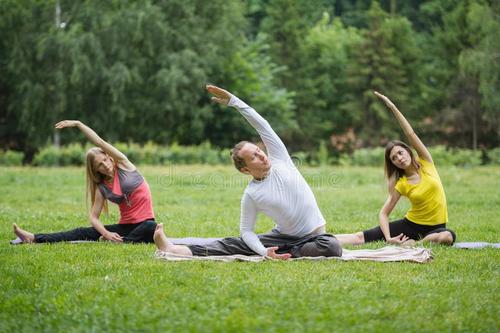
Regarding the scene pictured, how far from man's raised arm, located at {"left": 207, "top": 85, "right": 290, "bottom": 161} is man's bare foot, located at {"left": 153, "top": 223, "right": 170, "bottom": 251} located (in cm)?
133

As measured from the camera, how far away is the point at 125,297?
561 cm

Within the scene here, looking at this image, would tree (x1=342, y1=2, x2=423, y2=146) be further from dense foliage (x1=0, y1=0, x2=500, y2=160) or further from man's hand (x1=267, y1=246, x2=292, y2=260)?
man's hand (x1=267, y1=246, x2=292, y2=260)

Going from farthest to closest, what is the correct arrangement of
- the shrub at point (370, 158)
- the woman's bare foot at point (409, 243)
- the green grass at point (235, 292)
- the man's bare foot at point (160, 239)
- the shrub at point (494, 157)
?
the shrub at point (494, 157), the shrub at point (370, 158), the woman's bare foot at point (409, 243), the man's bare foot at point (160, 239), the green grass at point (235, 292)

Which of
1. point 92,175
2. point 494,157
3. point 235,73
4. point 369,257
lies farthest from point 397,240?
point 235,73

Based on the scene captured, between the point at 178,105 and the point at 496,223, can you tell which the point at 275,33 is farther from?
the point at 496,223

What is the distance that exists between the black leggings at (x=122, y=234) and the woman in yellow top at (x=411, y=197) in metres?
2.28

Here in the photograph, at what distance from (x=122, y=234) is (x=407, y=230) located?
136 inches

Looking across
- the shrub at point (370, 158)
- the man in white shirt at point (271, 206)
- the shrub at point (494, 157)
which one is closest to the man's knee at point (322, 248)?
the man in white shirt at point (271, 206)

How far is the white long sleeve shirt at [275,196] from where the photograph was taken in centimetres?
712

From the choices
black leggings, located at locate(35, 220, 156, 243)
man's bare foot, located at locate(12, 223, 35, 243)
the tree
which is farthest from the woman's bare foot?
the tree

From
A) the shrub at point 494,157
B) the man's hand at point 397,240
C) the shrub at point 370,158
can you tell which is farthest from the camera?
the shrub at point 494,157

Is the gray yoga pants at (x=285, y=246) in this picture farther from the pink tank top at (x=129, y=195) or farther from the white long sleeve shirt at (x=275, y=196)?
the pink tank top at (x=129, y=195)

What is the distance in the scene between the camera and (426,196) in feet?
28.3

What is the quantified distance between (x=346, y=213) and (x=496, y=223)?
8.89 feet
